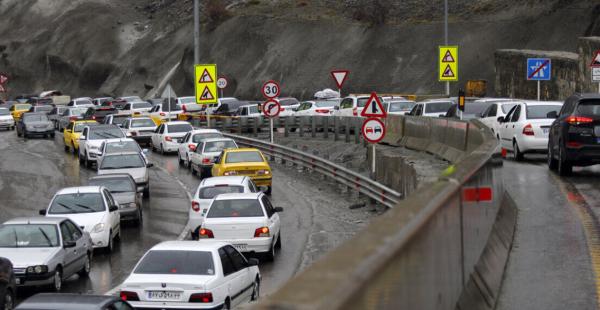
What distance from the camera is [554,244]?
47.5ft

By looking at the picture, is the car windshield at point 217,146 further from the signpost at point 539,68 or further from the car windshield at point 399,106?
the signpost at point 539,68

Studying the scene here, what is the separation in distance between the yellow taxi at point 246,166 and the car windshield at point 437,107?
10.0 m

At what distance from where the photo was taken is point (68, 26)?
123875 mm

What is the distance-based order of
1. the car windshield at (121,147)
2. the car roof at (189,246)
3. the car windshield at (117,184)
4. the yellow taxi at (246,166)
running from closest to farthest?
the car roof at (189,246) → the car windshield at (117,184) → the yellow taxi at (246,166) → the car windshield at (121,147)

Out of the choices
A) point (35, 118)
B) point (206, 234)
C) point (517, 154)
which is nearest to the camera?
point (206, 234)

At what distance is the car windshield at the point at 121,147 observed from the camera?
3866 cm

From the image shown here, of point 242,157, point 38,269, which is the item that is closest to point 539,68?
point 242,157

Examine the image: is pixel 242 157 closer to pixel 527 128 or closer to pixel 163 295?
pixel 527 128

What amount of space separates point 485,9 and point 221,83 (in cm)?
2191

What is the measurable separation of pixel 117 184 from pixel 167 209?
2.81 meters

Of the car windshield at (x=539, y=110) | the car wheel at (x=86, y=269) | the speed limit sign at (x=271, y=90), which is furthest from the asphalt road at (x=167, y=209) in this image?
the car windshield at (x=539, y=110)

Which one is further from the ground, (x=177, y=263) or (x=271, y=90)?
(x=271, y=90)

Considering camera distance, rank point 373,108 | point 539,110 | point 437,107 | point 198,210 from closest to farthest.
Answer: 1. point 198,210
2. point 373,108
3. point 539,110
4. point 437,107

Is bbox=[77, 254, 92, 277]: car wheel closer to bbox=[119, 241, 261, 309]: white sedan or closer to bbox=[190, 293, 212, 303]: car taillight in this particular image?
bbox=[119, 241, 261, 309]: white sedan
